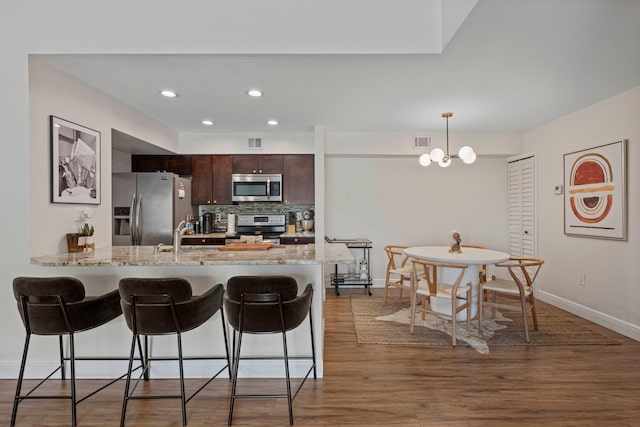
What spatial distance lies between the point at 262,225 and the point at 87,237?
2420 mm

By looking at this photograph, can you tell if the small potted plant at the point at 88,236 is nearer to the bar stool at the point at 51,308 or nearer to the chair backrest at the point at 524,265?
the bar stool at the point at 51,308

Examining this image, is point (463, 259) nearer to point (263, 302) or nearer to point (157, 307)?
point (263, 302)

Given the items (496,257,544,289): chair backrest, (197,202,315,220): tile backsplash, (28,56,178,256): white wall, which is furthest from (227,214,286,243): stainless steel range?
(496,257,544,289): chair backrest

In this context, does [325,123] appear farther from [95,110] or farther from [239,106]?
[95,110]

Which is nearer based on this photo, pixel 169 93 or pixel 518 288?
pixel 169 93

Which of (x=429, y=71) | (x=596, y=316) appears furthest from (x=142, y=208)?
(x=596, y=316)

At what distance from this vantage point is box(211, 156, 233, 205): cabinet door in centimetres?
462

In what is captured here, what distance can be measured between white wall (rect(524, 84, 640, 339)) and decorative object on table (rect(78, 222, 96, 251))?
192 inches

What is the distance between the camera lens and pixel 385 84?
275cm

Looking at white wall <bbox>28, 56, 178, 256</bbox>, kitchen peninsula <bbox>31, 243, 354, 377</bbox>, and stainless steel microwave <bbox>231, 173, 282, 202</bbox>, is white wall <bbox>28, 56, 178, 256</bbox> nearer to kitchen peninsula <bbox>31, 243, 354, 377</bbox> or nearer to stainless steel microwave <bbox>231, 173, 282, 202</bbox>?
kitchen peninsula <bbox>31, 243, 354, 377</bbox>

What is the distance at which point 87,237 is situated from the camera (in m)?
2.53

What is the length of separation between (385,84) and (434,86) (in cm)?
45

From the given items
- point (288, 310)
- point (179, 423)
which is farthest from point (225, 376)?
point (288, 310)

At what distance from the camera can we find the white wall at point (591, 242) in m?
3.06
